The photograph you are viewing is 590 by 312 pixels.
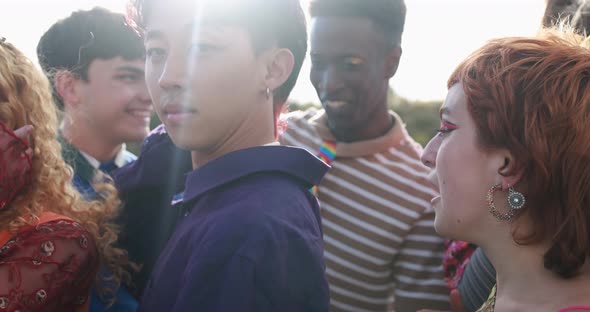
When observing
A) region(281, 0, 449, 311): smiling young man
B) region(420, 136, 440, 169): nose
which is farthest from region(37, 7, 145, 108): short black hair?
region(420, 136, 440, 169): nose

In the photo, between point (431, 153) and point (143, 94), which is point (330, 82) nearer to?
point (143, 94)

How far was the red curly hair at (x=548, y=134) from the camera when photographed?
1.51 meters

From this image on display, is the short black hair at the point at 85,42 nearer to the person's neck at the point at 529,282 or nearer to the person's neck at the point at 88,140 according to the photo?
the person's neck at the point at 88,140

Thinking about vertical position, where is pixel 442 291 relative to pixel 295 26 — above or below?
below

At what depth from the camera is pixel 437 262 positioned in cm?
269

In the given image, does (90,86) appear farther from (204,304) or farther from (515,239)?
(515,239)

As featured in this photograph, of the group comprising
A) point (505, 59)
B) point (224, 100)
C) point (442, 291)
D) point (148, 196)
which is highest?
point (505, 59)

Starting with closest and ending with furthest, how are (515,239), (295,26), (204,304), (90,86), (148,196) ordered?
(204,304) → (515,239) → (295,26) → (148,196) → (90,86)

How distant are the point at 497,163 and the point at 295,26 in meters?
0.68

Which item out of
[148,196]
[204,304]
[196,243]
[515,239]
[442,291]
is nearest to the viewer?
[204,304]

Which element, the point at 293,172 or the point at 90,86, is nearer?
the point at 293,172

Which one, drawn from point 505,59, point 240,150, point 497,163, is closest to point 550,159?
point 497,163

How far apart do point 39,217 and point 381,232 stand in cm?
152

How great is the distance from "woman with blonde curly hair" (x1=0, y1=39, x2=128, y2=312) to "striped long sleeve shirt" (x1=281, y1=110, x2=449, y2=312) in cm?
108
